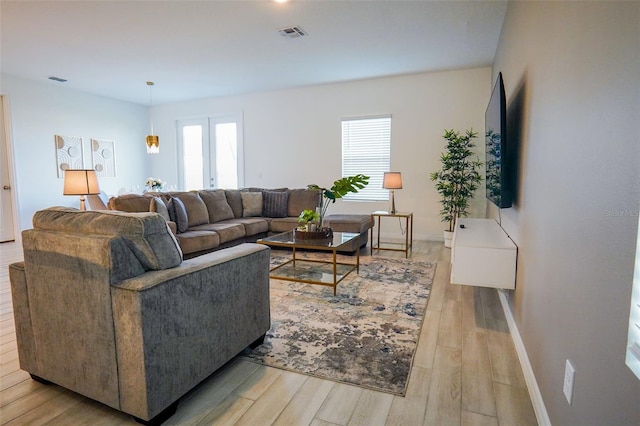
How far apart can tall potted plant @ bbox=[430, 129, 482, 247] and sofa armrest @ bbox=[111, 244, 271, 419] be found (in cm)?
394

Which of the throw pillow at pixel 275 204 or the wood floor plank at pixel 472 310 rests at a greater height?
the throw pillow at pixel 275 204

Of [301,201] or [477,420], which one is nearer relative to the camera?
[477,420]

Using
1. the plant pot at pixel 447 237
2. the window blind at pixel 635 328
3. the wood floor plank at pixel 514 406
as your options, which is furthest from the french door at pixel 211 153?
the window blind at pixel 635 328

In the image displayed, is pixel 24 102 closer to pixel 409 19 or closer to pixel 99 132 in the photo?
pixel 99 132

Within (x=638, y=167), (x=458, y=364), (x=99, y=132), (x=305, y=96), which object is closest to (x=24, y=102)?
(x=99, y=132)

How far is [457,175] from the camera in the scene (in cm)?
522

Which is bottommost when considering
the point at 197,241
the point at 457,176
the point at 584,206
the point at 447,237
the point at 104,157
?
the point at 447,237

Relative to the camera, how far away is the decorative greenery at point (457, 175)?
514 centimetres

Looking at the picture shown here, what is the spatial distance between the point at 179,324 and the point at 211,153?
6.30 meters

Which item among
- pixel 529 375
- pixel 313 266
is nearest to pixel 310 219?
pixel 313 266

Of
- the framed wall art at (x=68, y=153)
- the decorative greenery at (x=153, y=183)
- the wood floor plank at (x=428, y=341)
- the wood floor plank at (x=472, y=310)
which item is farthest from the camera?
the decorative greenery at (x=153, y=183)

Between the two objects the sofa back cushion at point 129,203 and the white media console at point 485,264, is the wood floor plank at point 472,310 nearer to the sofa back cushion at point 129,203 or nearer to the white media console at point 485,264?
the white media console at point 485,264

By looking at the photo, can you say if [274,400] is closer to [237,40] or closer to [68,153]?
[237,40]

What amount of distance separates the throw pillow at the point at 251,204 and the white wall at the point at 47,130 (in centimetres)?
338
